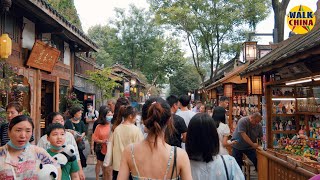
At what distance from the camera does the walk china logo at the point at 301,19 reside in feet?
24.1

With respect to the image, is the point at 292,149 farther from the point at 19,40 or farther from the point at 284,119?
the point at 19,40

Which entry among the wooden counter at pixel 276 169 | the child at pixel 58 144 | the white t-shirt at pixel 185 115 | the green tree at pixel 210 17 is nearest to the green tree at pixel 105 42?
the green tree at pixel 210 17

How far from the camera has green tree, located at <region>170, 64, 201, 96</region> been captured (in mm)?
48625

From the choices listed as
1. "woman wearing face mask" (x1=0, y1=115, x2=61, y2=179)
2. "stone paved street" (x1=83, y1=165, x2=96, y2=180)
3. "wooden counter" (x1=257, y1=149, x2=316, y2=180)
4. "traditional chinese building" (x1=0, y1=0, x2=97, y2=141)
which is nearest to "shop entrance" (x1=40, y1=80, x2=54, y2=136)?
"traditional chinese building" (x1=0, y1=0, x2=97, y2=141)

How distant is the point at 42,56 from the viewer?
33.8 feet

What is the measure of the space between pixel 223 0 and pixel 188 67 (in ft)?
82.4

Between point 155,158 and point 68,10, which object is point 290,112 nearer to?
point 155,158

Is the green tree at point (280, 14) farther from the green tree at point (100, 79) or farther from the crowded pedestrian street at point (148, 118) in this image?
the green tree at point (100, 79)

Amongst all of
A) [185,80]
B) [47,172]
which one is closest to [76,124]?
[47,172]

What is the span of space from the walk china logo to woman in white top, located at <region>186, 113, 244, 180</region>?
519cm

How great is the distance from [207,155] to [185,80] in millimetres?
46039

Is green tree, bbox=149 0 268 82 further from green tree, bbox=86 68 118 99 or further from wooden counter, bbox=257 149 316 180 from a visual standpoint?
wooden counter, bbox=257 149 316 180

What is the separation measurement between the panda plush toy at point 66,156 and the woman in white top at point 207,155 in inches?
71.9

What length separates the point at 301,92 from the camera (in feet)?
25.7
